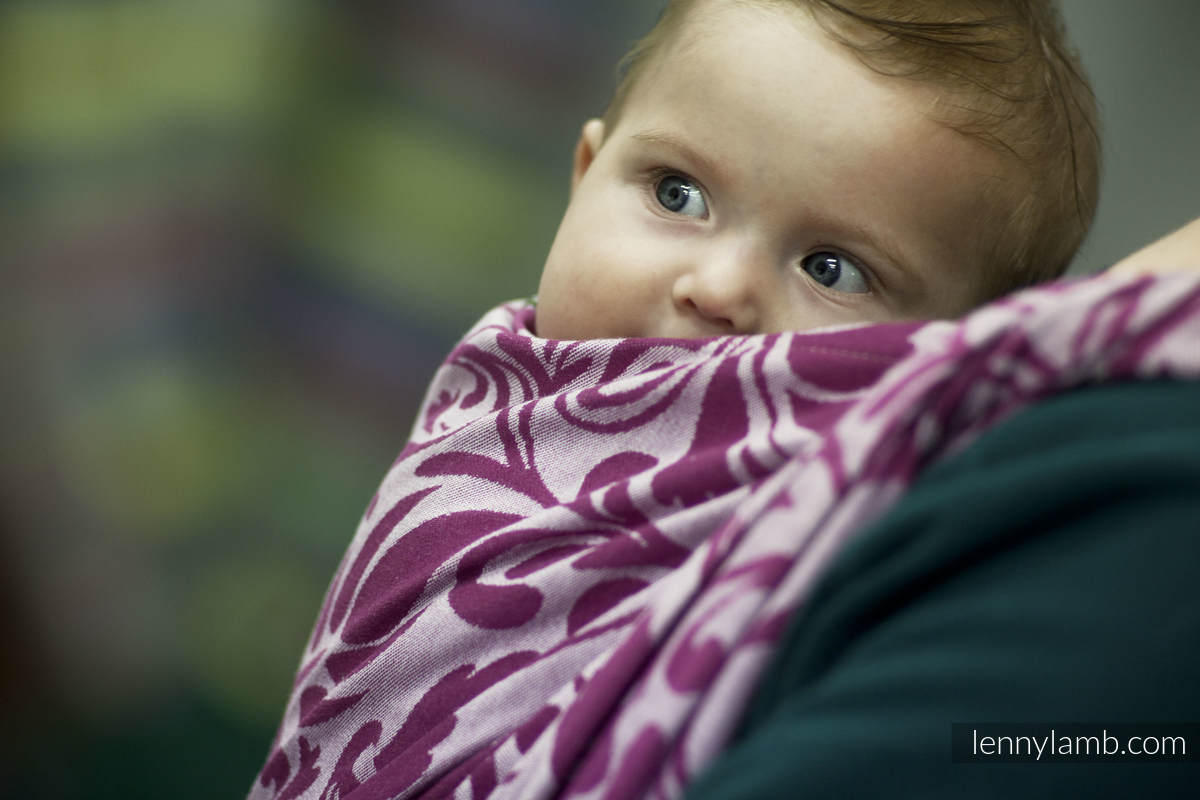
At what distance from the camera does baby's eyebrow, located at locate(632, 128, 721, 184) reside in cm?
74

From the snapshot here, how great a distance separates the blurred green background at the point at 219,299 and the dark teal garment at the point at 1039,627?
1.24m

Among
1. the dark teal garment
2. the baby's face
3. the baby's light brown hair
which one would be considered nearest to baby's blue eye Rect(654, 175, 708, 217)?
the baby's face

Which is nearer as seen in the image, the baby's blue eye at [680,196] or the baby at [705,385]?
the baby at [705,385]

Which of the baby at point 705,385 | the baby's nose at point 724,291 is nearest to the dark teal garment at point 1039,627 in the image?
the baby at point 705,385

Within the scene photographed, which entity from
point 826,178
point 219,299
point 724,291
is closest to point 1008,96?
point 826,178

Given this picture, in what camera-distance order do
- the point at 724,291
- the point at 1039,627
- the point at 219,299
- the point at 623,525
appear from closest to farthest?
the point at 1039,627, the point at 623,525, the point at 724,291, the point at 219,299

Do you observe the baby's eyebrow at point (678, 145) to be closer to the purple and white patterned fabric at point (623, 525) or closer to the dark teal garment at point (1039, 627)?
the purple and white patterned fabric at point (623, 525)

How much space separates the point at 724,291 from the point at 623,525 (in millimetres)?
209

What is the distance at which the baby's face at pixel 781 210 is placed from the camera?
712 millimetres

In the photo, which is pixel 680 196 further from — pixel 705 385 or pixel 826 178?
pixel 705 385

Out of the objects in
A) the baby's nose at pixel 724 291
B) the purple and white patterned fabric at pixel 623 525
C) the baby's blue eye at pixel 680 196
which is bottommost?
the purple and white patterned fabric at pixel 623 525

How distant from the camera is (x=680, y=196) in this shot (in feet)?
2.50

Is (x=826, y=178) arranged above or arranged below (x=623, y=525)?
above

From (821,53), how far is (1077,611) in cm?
48
